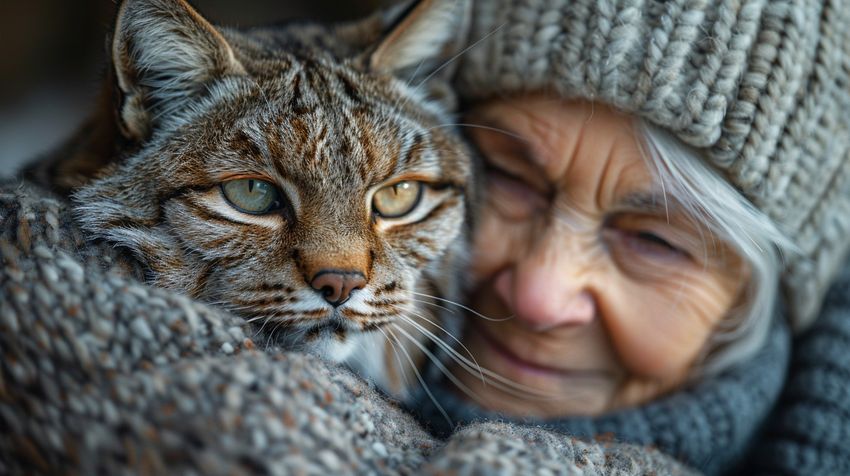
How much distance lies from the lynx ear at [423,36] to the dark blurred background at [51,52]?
1.67 m

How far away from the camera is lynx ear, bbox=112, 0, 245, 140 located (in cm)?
140

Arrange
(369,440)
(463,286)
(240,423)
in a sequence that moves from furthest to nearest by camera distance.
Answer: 1. (463,286)
2. (369,440)
3. (240,423)

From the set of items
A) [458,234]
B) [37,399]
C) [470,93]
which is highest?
[470,93]

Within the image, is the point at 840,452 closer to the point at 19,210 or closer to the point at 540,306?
the point at 540,306

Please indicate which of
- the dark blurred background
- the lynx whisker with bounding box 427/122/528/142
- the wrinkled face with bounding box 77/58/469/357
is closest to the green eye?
the wrinkled face with bounding box 77/58/469/357

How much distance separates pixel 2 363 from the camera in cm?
102

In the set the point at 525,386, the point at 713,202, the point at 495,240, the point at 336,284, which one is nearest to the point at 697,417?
the point at 525,386

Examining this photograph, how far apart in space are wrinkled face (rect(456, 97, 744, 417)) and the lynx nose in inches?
22.6

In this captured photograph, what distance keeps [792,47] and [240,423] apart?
4.57 feet

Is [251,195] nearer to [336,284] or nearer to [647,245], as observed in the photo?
[336,284]

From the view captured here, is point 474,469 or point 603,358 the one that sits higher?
point 474,469

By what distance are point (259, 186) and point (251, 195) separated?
26 millimetres

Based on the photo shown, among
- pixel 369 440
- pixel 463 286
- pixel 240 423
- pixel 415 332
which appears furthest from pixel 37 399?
pixel 463 286

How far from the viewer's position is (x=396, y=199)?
1.61 meters
